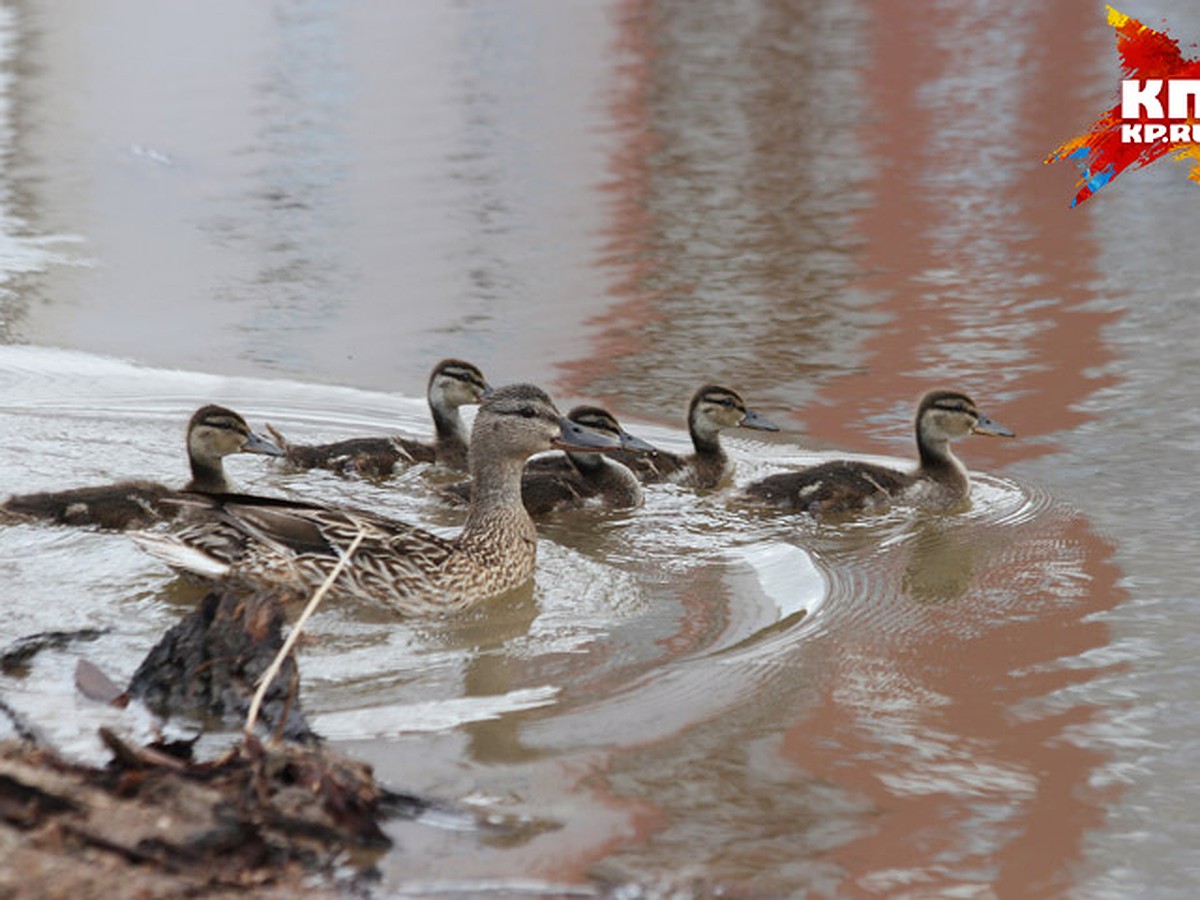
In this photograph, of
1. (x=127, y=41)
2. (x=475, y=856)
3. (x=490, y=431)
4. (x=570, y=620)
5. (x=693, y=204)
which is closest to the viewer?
(x=475, y=856)

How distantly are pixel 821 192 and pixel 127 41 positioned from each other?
27.6ft

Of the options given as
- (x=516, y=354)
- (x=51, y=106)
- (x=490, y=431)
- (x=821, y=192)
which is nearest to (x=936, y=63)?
(x=821, y=192)

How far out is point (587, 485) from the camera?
701 cm

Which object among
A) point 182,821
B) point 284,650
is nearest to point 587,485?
point 284,650

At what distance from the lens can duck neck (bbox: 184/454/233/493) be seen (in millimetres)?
6723

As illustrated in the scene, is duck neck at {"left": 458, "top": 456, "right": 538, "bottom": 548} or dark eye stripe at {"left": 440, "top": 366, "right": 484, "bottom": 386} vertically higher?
dark eye stripe at {"left": 440, "top": 366, "right": 484, "bottom": 386}

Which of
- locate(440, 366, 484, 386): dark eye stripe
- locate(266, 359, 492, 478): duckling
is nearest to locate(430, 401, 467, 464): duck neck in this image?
locate(266, 359, 492, 478): duckling

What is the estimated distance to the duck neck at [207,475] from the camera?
6.72 meters

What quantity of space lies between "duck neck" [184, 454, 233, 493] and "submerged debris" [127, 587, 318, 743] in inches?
83.6

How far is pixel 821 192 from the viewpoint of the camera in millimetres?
11781

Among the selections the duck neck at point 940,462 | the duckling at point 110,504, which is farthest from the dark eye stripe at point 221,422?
the duck neck at point 940,462

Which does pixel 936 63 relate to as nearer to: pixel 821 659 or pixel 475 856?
pixel 821 659

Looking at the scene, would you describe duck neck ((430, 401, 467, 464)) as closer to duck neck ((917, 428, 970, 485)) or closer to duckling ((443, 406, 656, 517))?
duckling ((443, 406, 656, 517))

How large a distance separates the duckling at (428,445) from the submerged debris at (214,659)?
250cm
